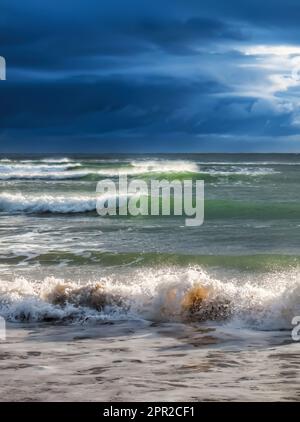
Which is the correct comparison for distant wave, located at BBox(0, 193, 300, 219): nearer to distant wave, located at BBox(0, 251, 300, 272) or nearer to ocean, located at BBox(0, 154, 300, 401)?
ocean, located at BBox(0, 154, 300, 401)

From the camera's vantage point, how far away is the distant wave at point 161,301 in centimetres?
1002

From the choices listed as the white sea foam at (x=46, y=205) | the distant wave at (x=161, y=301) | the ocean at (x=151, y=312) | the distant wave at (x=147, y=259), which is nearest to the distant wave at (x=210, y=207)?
the white sea foam at (x=46, y=205)

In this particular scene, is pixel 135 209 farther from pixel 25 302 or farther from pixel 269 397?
pixel 269 397

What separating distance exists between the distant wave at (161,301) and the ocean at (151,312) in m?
0.02

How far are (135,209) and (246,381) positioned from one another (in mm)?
20081

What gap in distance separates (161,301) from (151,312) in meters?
0.30

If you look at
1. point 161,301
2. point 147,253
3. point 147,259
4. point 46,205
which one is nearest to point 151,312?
point 161,301

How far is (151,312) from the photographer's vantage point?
10.4 meters

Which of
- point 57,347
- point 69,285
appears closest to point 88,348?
point 57,347

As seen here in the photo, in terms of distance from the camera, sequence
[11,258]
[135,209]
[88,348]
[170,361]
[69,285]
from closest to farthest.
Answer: [170,361]
[88,348]
[69,285]
[11,258]
[135,209]

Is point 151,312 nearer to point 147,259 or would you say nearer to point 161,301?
point 161,301

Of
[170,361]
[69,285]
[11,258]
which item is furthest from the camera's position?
[11,258]

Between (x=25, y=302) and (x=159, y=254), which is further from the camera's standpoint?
(x=159, y=254)

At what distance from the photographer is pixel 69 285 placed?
1147 cm
